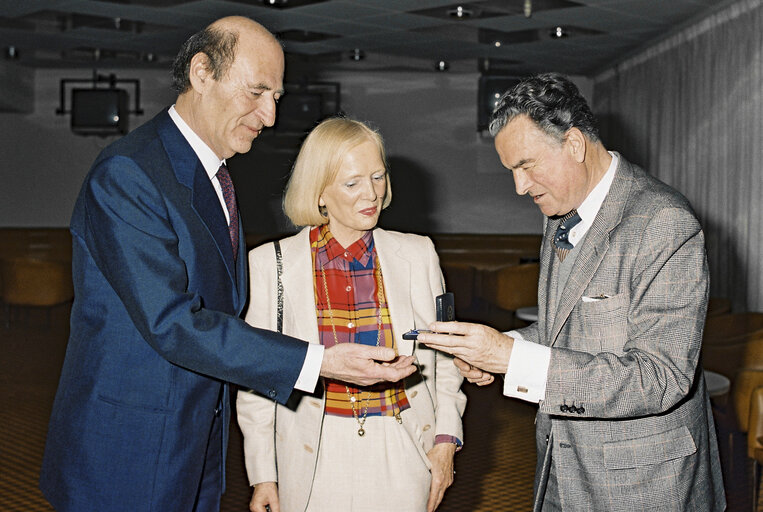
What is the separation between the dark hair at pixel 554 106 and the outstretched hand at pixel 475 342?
0.55 metres

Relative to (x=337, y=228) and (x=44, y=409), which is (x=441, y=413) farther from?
(x=44, y=409)

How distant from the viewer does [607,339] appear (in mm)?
1885

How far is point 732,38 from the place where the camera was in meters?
8.05

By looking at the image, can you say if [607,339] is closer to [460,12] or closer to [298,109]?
[460,12]

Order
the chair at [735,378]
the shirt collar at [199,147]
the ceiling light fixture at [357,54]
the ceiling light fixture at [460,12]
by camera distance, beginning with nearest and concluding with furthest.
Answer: the shirt collar at [199,147]
the chair at [735,378]
the ceiling light fixture at [460,12]
the ceiling light fixture at [357,54]

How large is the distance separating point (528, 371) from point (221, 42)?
1.10 metres

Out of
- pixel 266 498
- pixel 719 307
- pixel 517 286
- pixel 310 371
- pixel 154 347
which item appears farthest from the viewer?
pixel 517 286

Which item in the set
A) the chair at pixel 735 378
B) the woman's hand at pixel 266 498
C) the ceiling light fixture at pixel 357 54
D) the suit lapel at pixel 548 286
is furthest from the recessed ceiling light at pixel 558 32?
the woman's hand at pixel 266 498

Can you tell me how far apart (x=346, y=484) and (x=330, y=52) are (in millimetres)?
9007

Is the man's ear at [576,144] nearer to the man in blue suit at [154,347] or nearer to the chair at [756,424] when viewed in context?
the man in blue suit at [154,347]

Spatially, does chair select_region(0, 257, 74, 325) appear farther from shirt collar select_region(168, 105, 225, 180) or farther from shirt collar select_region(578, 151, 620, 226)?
shirt collar select_region(578, 151, 620, 226)

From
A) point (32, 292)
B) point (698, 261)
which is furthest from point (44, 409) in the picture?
point (698, 261)

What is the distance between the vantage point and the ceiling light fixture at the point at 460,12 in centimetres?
811

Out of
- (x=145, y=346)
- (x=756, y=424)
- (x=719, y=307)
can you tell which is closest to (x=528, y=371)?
(x=145, y=346)
